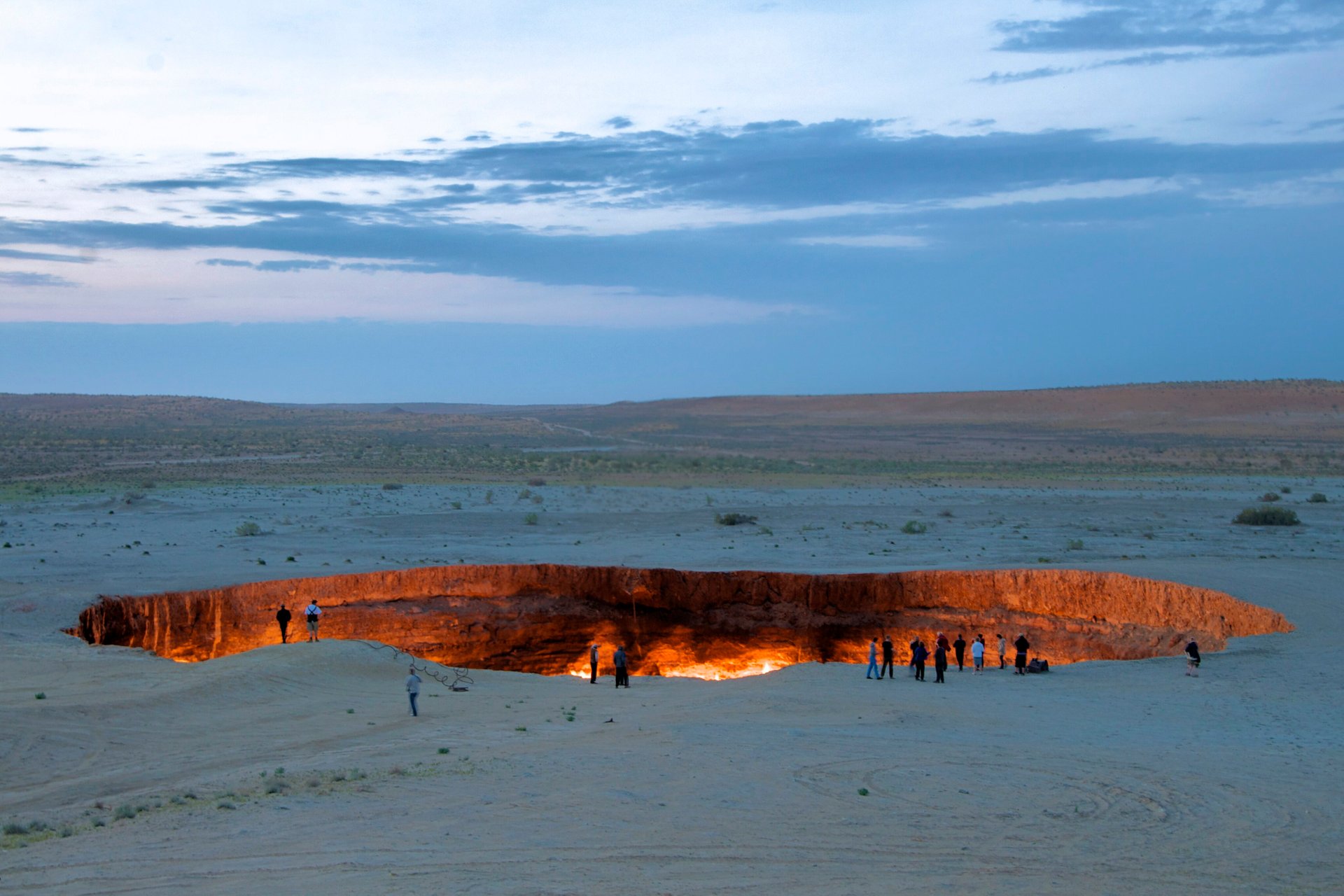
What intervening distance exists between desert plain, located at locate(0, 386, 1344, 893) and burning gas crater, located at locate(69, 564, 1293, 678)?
39.8 inches

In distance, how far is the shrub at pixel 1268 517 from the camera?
103 ft

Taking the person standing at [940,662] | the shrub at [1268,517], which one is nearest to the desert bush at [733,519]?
the person standing at [940,662]

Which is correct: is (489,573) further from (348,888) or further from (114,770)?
(348,888)

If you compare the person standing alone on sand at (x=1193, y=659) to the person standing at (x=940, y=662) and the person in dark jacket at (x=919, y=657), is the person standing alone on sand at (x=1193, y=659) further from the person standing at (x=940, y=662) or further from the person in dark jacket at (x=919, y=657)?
the person in dark jacket at (x=919, y=657)

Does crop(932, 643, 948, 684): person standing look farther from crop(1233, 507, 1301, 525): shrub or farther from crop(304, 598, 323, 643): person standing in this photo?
crop(1233, 507, 1301, 525): shrub

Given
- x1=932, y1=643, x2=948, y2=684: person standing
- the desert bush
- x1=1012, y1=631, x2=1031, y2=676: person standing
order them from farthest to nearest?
the desert bush < x1=1012, y1=631, x2=1031, y2=676: person standing < x1=932, y1=643, x2=948, y2=684: person standing

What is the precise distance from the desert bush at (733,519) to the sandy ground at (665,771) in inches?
480

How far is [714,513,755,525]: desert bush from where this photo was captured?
32.8 metres

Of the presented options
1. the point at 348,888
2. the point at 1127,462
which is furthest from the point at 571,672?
the point at 1127,462

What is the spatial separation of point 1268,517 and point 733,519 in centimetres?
1658

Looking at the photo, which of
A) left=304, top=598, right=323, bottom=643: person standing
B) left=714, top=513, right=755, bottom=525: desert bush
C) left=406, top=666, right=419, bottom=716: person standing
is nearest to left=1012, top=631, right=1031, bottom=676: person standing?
left=406, top=666, right=419, bottom=716: person standing

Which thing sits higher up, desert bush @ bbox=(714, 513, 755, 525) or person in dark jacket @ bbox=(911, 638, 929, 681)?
desert bush @ bbox=(714, 513, 755, 525)

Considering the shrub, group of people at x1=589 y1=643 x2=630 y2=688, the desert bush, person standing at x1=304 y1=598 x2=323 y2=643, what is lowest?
group of people at x1=589 y1=643 x2=630 y2=688

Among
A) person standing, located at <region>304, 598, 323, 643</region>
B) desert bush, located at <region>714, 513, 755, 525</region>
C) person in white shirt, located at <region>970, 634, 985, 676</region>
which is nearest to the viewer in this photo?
person standing, located at <region>304, 598, 323, 643</region>
